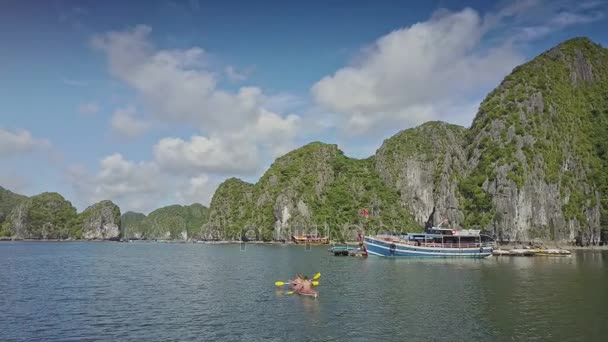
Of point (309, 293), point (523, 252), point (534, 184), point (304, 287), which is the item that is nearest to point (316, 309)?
point (309, 293)

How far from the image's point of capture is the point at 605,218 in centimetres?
17812

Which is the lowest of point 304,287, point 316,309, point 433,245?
point 316,309

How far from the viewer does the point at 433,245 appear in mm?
115562

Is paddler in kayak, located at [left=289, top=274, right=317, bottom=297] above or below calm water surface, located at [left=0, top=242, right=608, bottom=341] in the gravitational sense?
above

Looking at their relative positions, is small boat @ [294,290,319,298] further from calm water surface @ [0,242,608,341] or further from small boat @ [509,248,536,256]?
small boat @ [509,248,536,256]

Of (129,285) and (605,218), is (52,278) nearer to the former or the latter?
(129,285)

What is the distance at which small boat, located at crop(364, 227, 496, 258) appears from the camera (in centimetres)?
11369

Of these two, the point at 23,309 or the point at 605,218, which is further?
the point at 605,218

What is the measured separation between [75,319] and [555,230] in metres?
177

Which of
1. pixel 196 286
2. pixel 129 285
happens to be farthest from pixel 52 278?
pixel 196 286

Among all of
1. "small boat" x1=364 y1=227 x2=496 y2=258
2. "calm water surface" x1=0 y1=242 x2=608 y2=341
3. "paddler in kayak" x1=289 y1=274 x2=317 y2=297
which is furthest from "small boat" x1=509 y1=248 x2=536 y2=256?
"paddler in kayak" x1=289 y1=274 x2=317 y2=297

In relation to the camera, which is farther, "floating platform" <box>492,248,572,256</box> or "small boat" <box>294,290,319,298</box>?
"floating platform" <box>492,248,572,256</box>

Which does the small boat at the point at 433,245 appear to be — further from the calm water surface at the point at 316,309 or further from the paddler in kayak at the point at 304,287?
the paddler in kayak at the point at 304,287

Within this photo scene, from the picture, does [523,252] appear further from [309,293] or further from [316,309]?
[316,309]
